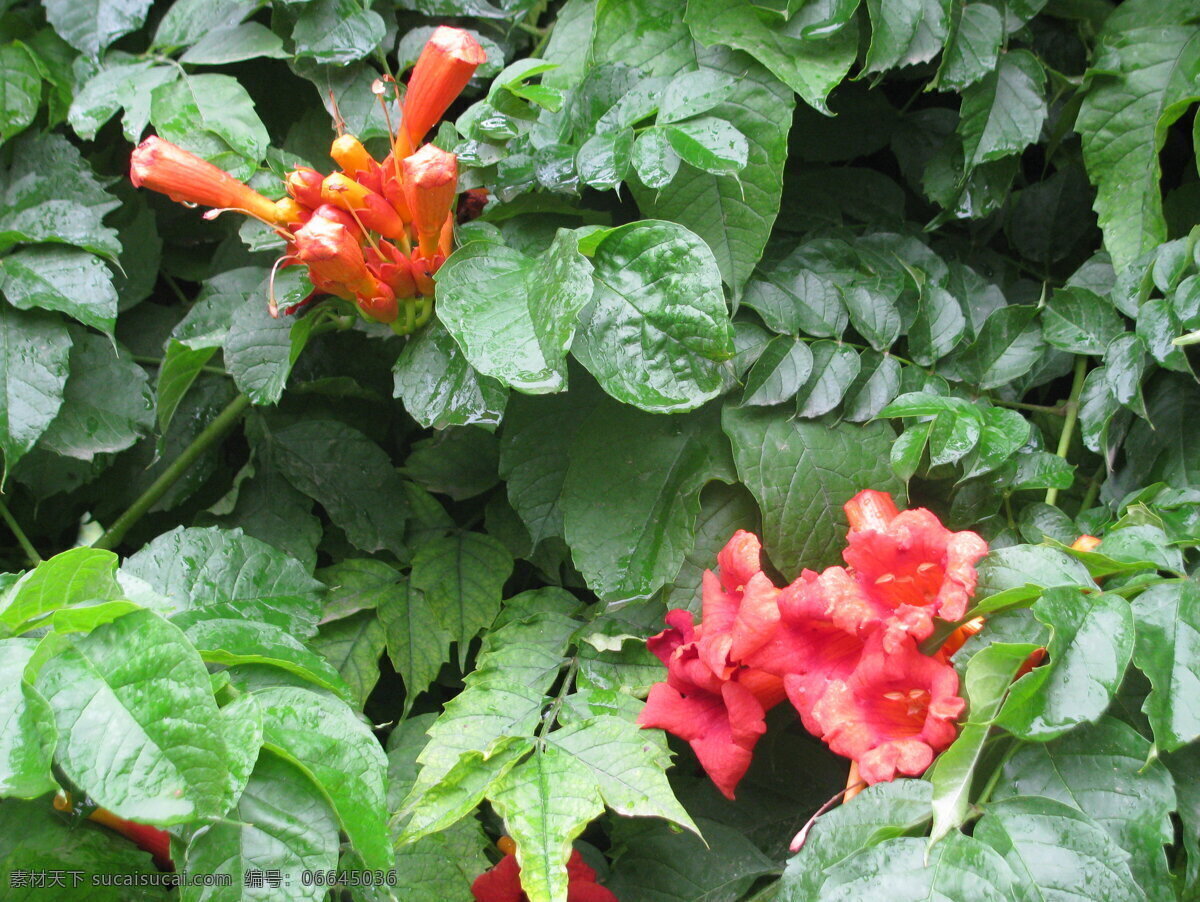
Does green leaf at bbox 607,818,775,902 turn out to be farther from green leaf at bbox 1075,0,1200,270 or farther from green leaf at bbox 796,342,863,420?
green leaf at bbox 1075,0,1200,270

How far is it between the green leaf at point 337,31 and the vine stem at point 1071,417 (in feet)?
2.98

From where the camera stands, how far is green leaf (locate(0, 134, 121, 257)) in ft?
3.84

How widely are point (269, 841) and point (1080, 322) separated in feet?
3.07

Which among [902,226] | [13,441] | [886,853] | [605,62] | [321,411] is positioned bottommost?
[321,411]

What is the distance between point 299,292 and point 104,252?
0.29 metres

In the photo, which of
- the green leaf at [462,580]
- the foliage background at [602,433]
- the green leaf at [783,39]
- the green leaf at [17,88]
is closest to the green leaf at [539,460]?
the foliage background at [602,433]

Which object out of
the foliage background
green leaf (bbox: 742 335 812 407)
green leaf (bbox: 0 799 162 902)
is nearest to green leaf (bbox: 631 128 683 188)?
the foliage background

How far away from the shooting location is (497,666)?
103cm

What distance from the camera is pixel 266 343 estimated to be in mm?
1102

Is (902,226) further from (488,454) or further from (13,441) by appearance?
(13,441)

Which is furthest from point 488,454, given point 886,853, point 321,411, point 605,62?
point 886,853

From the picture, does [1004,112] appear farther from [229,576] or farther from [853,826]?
[229,576]

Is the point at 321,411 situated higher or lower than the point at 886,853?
lower

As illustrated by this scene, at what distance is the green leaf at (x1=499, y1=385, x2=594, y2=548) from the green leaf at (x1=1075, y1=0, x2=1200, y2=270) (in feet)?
2.05
